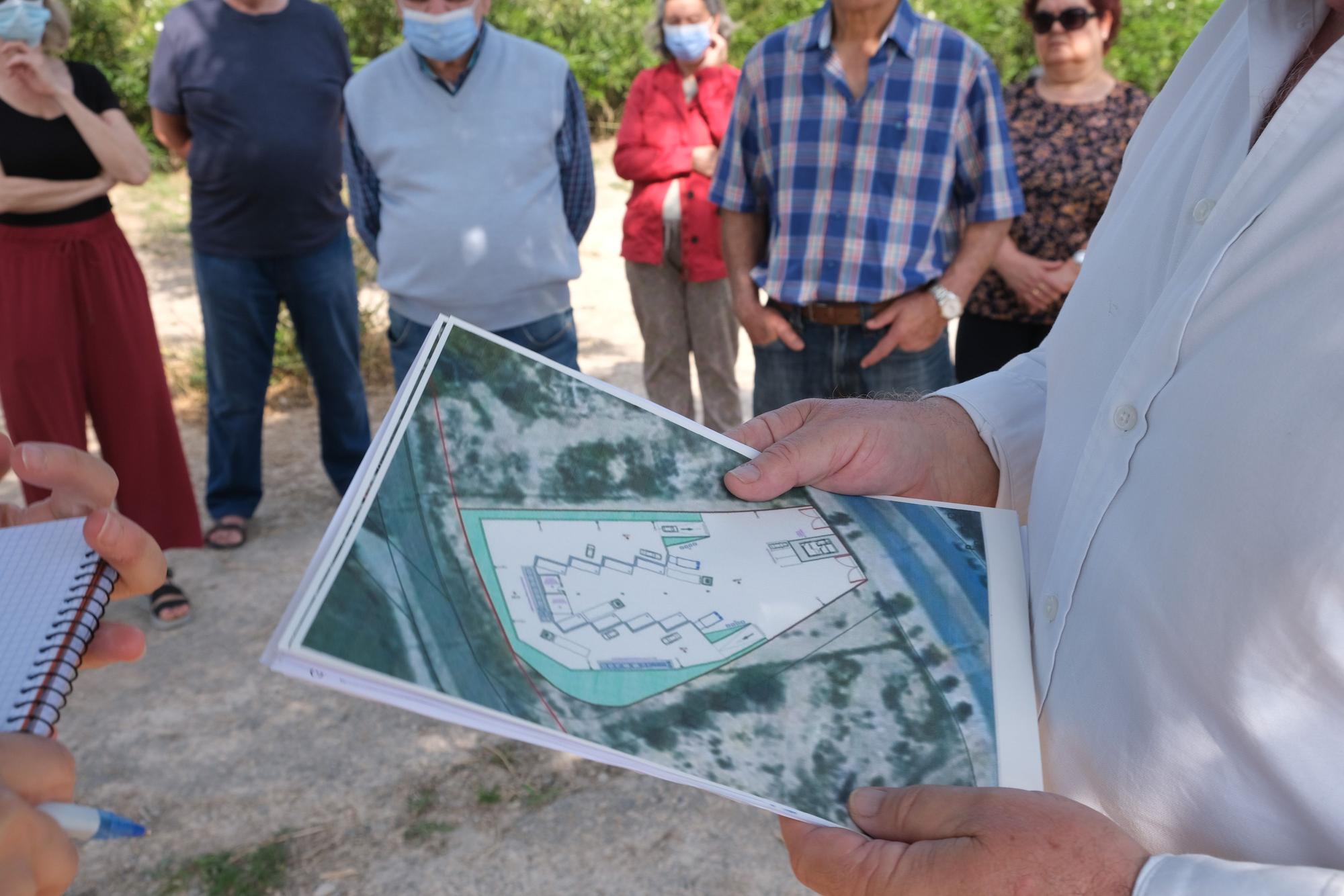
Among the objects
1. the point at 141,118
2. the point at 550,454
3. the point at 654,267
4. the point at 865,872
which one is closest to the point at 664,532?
the point at 550,454

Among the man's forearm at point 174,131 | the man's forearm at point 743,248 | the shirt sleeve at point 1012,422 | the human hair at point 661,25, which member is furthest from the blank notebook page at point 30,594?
the human hair at point 661,25

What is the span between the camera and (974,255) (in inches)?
125

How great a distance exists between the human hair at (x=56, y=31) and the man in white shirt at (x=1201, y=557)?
344cm

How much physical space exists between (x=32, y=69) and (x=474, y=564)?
10.8 ft

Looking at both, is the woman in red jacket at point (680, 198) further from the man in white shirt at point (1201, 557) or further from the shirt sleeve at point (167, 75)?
the man in white shirt at point (1201, 557)

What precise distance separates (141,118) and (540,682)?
11816 millimetres

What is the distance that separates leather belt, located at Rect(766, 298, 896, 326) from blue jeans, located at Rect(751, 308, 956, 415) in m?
0.03

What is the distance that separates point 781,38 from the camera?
322 centimetres

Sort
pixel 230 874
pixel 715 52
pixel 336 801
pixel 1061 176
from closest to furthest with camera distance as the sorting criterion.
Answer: pixel 230 874 → pixel 336 801 → pixel 1061 176 → pixel 715 52

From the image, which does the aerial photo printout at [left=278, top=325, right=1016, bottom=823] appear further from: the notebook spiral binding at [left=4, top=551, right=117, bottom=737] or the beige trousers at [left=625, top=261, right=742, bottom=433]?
the beige trousers at [left=625, top=261, right=742, bottom=433]

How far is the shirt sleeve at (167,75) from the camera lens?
3.83 meters

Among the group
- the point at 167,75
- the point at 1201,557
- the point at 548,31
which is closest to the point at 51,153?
the point at 167,75

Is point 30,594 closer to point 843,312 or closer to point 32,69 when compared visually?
point 843,312

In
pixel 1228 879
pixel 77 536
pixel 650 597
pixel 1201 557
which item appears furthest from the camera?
pixel 77 536
